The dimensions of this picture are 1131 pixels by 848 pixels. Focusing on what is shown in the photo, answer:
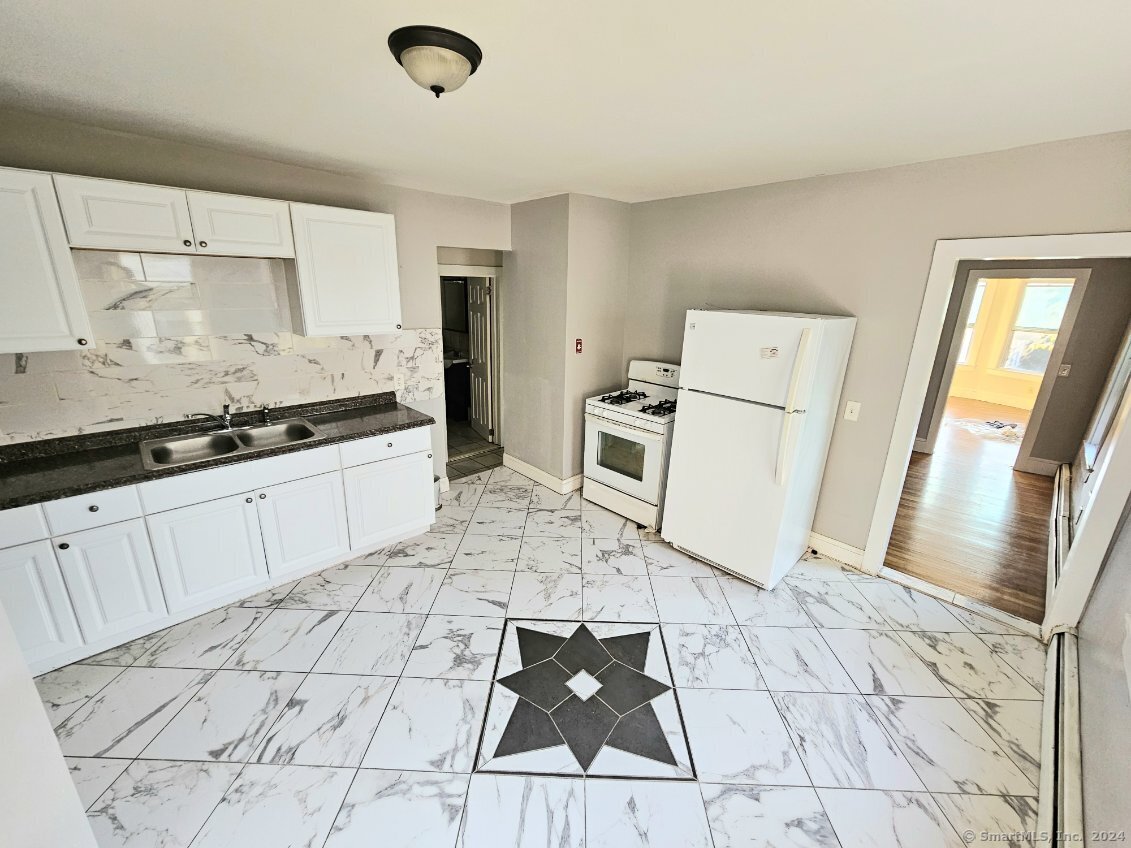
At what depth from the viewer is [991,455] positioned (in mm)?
5125

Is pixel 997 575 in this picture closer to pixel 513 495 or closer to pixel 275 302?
pixel 513 495

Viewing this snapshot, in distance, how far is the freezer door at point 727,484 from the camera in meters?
2.62

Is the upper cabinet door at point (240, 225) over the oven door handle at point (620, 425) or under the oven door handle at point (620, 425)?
over

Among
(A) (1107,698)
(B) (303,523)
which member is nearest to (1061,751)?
(A) (1107,698)

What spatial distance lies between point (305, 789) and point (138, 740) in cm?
80

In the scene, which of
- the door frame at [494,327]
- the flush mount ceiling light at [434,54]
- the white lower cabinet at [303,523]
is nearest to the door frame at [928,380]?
the flush mount ceiling light at [434,54]

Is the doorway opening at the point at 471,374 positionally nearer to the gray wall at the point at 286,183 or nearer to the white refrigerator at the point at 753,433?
the gray wall at the point at 286,183

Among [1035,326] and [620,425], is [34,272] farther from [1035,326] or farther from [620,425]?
[1035,326]

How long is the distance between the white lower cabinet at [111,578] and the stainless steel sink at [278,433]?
75cm

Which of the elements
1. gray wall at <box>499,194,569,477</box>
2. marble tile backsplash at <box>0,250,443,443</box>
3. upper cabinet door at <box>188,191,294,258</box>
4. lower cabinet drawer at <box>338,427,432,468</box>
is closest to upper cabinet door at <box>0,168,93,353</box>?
marble tile backsplash at <box>0,250,443,443</box>

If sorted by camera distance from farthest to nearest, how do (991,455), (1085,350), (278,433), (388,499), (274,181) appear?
(991,455) < (1085,350) < (388,499) < (278,433) < (274,181)

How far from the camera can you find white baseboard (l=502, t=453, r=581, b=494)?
13.2 ft

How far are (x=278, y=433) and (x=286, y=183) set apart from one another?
5.16 feet

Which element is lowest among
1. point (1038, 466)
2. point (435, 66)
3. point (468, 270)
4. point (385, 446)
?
point (1038, 466)
